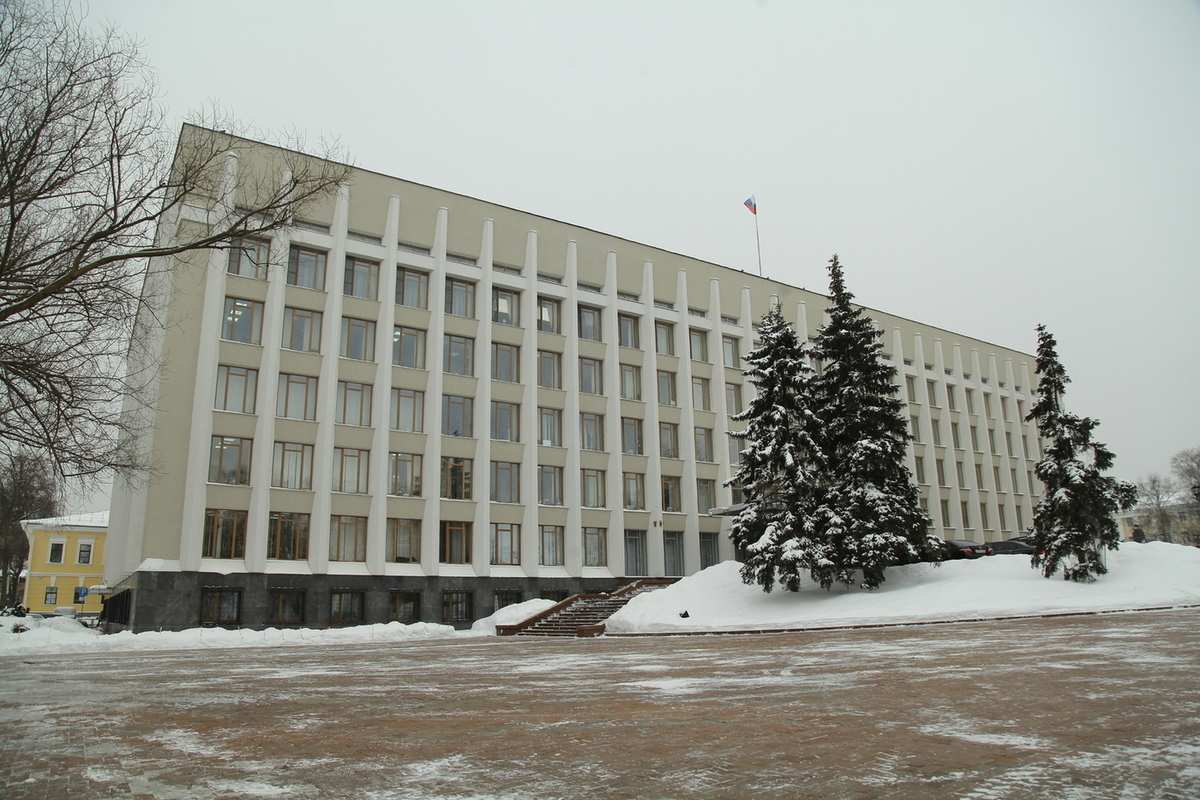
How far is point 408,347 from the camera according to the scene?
1497 inches

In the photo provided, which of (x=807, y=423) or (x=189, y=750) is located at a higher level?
(x=807, y=423)

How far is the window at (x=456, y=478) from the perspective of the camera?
37312mm

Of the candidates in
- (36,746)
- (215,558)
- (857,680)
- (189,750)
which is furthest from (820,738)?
(215,558)

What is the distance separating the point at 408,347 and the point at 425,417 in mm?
3518

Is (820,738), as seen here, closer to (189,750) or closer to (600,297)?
(189,750)

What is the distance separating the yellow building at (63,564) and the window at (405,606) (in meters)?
50.9

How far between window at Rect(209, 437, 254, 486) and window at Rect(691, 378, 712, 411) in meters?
23.8

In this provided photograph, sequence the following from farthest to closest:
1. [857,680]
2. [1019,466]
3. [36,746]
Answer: [1019,466] < [857,680] < [36,746]

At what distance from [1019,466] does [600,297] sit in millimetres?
38338

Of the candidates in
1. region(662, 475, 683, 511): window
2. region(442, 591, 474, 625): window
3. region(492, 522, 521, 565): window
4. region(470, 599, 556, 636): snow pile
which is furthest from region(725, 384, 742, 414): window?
region(442, 591, 474, 625): window

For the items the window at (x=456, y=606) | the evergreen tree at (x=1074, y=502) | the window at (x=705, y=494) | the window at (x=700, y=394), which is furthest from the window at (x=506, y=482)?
the evergreen tree at (x=1074, y=502)

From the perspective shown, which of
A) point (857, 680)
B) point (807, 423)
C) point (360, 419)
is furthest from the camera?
point (360, 419)

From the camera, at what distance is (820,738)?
232 inches

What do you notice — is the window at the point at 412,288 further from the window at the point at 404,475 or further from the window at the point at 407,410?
the window at the point at 404,475
